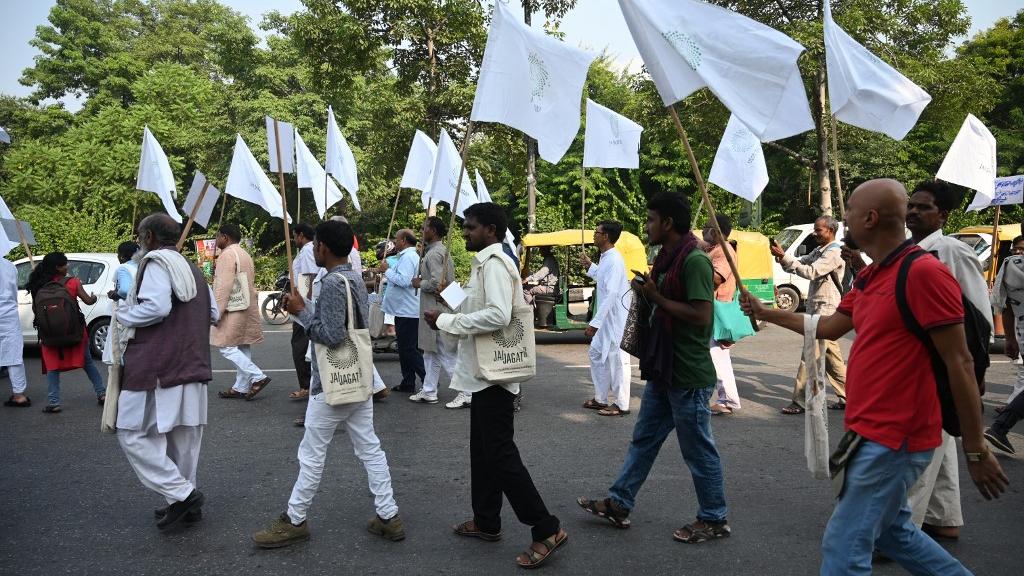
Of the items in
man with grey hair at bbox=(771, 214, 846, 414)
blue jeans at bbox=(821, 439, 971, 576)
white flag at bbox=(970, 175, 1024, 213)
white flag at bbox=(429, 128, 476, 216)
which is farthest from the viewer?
white flag at bbox=(970, 175, 1024, 213)

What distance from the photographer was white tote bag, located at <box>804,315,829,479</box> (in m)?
3.10

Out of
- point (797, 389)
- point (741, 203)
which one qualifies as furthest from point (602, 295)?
point (741, 203)

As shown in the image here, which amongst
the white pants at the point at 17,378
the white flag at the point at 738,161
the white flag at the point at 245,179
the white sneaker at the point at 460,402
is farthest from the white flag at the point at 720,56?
the white pants at the point at 17,378

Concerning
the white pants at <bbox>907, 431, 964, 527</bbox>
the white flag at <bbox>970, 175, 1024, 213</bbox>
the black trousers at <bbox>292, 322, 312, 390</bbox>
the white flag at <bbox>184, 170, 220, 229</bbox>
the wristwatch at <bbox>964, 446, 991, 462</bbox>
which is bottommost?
the white pants at <bbox>907, 431, 964, 527</bbox>

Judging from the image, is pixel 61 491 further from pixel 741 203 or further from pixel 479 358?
pixel 741 203

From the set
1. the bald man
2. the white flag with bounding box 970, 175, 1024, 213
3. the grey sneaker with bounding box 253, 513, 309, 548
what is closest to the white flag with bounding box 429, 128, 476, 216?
the grey sneaker with bounding box 253, 513, 309, 548

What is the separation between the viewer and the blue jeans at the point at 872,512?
264cm

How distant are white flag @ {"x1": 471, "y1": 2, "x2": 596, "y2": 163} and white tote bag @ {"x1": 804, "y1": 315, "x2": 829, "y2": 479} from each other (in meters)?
2.12

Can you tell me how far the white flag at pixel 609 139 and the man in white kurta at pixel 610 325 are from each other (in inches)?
75.0

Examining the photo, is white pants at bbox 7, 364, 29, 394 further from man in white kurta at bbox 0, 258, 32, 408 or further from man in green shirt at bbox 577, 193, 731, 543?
man in green shirt at bbox 577, 193, 731, 543

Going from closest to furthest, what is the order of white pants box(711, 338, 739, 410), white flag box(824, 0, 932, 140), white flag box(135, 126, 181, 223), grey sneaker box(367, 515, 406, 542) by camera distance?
grey sneaker box(367, 515, 406, 542), white flag box(824, 0, 932, 140), white pants box(711, 338, 739, 410), white flag box(135, 126, 181, 223)

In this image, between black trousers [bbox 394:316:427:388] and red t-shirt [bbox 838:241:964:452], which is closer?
red t-shirt [bbox 838:241:964:452]

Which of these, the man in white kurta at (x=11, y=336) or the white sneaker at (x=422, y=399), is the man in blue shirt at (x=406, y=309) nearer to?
the white sneaker at (x=422, y=399)

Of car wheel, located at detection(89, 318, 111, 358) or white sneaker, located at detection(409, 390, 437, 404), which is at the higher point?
car wheel, located at detection(89, 318, 111, 358)
